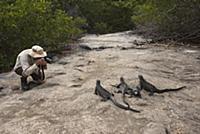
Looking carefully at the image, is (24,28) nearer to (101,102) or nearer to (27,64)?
→ (27,64)

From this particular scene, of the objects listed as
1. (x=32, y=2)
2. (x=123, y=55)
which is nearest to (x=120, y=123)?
(x=123, y=55)

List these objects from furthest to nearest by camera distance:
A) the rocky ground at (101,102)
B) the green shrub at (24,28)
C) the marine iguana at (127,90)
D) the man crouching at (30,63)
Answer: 1. the green shrub at (24,28)
2. the man crouching at (30,63)
3. the marine iguana at (127,90)
4. the rocky ground at (101,102)

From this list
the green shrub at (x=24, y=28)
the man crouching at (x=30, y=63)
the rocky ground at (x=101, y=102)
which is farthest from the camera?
the green shrub at (x=24, y=28)

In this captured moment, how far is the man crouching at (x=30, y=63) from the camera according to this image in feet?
27.9

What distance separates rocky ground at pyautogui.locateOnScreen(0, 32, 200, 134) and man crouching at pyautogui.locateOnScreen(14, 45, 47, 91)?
31 cm

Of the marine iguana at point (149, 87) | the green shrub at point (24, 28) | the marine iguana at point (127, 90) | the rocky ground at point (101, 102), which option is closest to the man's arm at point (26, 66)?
the rocky ground at point (101, 102)

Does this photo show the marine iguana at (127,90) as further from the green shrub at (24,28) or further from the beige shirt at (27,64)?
the green shrub at (24,28)

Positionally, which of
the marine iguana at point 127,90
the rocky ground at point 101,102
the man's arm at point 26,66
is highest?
the man's arm at point 26,66

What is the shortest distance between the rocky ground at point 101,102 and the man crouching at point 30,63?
311mm

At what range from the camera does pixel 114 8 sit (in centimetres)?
2867

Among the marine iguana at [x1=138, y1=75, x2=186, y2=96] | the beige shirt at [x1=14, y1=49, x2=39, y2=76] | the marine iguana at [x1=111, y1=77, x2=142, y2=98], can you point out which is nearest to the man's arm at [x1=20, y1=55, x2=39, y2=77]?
the beige shirt at [x1=14, y1=49, x2=39, y2=76]

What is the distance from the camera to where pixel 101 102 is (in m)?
7.19

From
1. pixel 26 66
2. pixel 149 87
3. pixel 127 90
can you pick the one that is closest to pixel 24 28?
pixel 26 66

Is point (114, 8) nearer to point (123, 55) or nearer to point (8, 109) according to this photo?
point (123, 55)
